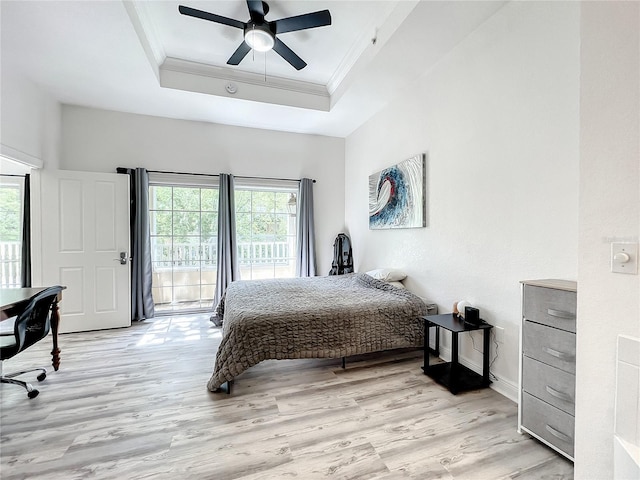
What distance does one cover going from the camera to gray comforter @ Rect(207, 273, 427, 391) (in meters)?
2.23

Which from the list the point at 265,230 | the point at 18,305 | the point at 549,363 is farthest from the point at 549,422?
the point at 265,230

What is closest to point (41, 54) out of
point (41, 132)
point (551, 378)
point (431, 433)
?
point (41, 132)

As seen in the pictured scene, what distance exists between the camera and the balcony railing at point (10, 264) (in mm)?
3703

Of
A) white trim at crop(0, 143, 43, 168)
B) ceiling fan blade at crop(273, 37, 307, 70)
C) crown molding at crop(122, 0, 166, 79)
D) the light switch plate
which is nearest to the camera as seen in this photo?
the light switch plate

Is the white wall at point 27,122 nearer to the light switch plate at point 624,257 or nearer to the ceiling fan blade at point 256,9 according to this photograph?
the ceiling fan blade at point 256,9

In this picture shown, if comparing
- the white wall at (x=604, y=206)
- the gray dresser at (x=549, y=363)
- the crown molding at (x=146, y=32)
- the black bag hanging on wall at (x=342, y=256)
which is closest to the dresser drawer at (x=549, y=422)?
the gray dresser at (x=549, y=363)

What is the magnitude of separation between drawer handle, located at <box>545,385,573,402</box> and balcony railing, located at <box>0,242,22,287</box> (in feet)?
18.2

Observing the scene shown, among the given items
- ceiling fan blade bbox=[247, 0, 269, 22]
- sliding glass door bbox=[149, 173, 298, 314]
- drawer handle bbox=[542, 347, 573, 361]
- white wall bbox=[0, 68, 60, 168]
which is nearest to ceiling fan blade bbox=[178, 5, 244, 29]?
ceiling fan blade bbox=[247, 0, 269, 22]

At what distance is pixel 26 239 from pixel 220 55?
133 inches

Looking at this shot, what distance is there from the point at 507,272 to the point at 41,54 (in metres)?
4.56

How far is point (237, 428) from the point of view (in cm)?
184

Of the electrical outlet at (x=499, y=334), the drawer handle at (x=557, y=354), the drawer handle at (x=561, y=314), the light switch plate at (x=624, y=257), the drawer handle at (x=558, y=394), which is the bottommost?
the drawer handle at (x=558, y=394)

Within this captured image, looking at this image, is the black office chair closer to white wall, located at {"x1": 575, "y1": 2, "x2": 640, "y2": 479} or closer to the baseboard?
white wall, located at {"x1": 575, "y1": 2, "x2": 640, "y2": 479}

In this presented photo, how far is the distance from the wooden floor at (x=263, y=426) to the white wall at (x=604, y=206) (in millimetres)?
636
